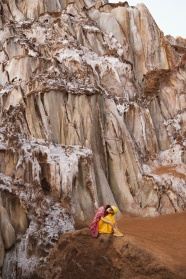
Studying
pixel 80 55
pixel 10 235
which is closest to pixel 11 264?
pixel 10 235

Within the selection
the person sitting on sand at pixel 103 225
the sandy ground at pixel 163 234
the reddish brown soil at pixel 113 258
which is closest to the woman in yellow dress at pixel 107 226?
the person sitting on sand at pixel 103 225

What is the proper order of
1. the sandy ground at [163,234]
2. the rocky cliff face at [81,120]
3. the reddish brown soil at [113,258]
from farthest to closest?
the rocky cliff face at [81,120] < the sandy ground at [163,234] < the reddish brown soil at [113,258]

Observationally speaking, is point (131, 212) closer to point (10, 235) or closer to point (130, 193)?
point (130, 193)

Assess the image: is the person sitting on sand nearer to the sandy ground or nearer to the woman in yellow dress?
the woman in yellow dress

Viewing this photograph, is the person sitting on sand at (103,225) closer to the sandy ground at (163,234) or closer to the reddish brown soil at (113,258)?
the reddish brown soil at (113,258)

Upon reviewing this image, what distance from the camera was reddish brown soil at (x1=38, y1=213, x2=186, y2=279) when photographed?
25.4 ft

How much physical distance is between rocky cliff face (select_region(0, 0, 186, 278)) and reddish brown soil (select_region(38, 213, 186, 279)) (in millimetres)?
1368

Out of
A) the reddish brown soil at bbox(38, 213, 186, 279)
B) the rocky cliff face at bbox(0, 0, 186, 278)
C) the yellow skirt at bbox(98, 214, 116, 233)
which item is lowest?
the reddish brown soil at bbox(38, 213, 186, 279)

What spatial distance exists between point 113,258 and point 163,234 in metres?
3.89

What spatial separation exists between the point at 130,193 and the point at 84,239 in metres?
7.65

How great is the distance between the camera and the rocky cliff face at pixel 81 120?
1145 cm

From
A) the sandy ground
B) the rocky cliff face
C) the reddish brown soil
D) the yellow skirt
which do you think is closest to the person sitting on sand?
the yellow skirt

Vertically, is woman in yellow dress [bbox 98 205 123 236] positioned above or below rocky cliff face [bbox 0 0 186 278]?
below

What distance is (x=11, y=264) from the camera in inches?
381
